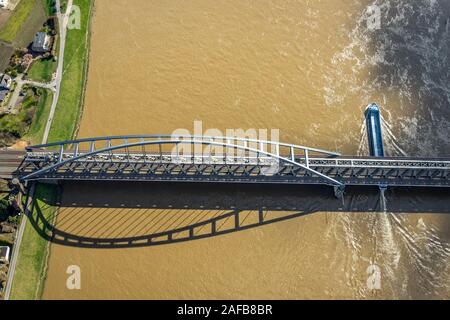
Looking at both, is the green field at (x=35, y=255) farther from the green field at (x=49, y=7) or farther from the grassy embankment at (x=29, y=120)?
the green field at (x=49, y=7)

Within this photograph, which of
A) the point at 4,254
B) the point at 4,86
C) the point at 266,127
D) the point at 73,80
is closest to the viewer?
the point at 4,254

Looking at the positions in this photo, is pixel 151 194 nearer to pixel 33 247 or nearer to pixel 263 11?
pixel 33 247

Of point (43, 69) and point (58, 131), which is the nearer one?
point (58, 131)

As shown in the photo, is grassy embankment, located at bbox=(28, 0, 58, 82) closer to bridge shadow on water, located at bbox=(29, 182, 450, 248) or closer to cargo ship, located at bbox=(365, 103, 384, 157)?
bridge shadow on water, located at bbox=(29, 182, 450, 248)

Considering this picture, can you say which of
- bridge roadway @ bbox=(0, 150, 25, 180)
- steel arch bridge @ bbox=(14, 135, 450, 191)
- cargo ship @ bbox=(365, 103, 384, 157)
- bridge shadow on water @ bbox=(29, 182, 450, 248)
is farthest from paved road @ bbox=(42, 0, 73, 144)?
cargo ship @ bbox=(365, 103, 384, 157)

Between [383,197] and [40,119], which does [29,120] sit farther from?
[383,197]

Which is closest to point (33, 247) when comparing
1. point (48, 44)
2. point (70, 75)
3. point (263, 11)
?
point (70, 75)

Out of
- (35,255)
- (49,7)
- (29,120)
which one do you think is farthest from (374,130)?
(49,7)

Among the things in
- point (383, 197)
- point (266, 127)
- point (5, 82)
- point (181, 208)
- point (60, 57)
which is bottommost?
point (181, 208)

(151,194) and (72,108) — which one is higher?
(72,108)
